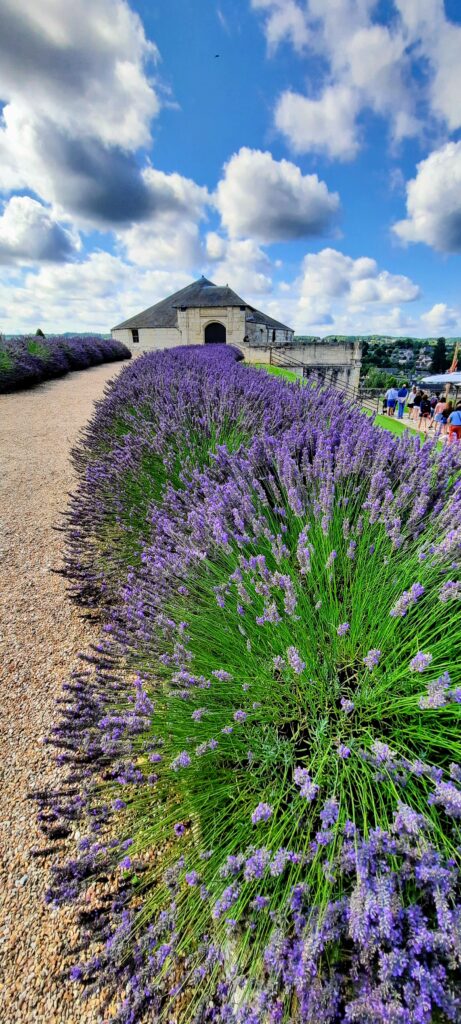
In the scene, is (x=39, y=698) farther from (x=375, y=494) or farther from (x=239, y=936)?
(x=375, y=494)

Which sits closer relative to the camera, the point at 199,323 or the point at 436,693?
the point at 436,693

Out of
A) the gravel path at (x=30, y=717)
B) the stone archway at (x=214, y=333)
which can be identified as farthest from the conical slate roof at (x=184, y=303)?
the gravel path at (x=30, y=717)

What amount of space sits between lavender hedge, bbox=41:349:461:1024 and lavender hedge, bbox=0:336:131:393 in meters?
11.4

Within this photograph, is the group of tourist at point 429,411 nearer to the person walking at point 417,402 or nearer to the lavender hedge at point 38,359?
the person walking at point 417,402

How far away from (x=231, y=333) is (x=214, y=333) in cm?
204

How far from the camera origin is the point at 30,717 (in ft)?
6.51

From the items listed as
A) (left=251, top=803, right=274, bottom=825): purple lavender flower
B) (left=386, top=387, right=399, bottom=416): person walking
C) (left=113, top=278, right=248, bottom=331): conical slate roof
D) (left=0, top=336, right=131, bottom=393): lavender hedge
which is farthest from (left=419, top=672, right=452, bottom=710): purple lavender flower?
(left=113, top=278, right=248, bottom=331): conical slate roof

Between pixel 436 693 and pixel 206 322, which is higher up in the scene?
pixel 206 322

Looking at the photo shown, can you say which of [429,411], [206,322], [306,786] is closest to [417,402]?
[429,411]

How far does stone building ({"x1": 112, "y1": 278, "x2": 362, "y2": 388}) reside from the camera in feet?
82.6

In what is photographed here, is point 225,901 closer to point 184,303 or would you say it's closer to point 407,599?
point 407,599

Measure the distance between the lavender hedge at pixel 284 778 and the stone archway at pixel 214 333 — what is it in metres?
31.7

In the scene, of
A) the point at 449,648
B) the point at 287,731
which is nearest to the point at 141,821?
the point at 287,731

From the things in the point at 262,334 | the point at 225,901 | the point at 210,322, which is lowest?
the point at 225,901
